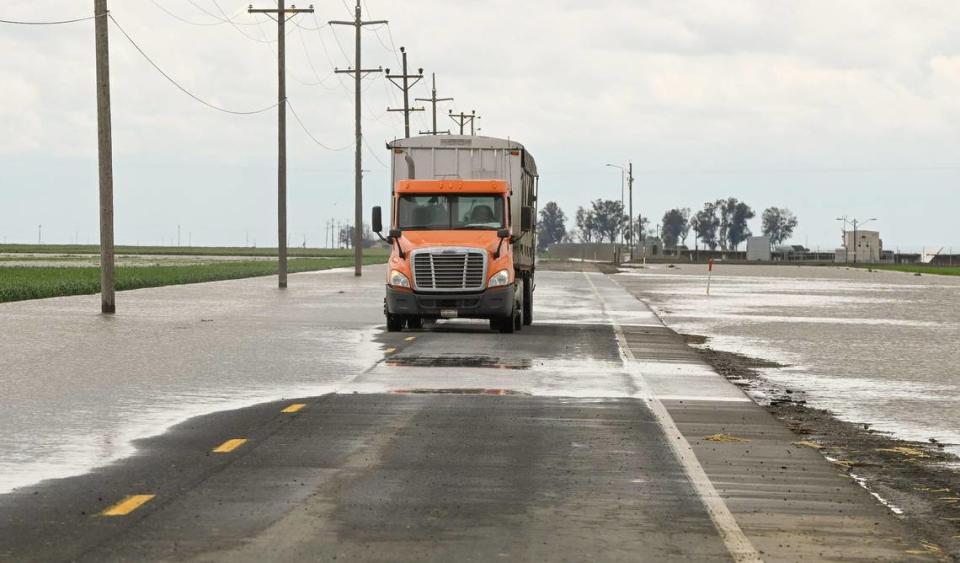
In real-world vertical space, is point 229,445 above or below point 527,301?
below

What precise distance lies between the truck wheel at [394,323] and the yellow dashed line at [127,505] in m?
17.8

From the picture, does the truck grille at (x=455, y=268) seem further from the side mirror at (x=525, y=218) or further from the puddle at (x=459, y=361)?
the puddle at (x=459, y=361)

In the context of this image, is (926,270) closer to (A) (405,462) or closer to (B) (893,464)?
(B) (893,464)

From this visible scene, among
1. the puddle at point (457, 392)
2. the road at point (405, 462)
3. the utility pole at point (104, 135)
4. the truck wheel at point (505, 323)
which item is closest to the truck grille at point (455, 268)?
the truck wheel at point (505, 323)

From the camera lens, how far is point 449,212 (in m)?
27.6

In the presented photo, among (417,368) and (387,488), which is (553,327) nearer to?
(417,368)

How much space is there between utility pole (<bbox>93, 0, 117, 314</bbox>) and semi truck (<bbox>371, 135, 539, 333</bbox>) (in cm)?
766

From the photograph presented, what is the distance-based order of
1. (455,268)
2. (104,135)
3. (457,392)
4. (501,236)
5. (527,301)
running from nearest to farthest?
(457,392), (455,268), (501,236), (527,301), (104,135)

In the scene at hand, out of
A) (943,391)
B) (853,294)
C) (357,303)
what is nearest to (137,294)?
(357,303)

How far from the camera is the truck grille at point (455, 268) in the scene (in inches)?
1051

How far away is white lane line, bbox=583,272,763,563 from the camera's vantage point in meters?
8.13

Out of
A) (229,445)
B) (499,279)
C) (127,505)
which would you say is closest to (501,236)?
(499,279)

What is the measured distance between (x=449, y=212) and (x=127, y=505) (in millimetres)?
18674

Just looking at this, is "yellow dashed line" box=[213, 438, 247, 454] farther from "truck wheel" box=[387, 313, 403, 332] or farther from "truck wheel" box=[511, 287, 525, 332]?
"truck wheel" box=[511, 287, 525, 332]
